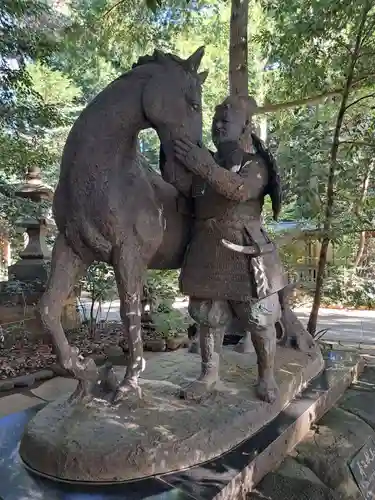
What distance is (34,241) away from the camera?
238 inches

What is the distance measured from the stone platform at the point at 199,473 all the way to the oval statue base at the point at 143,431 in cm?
3

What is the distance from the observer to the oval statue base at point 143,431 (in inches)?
61.2

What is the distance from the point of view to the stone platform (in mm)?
1475

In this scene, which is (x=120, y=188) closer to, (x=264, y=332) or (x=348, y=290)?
(x=264, y=332)

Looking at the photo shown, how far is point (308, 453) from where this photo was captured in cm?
200

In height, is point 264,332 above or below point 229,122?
below

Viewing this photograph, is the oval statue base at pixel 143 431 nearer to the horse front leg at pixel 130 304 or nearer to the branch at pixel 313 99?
the horse front leg at pixel 130 304

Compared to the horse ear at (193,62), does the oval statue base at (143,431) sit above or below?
below

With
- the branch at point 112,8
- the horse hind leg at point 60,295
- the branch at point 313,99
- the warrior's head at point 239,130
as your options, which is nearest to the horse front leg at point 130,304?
the horse hind leg at point 60,295

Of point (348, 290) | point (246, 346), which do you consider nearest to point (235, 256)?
point (246, 346)

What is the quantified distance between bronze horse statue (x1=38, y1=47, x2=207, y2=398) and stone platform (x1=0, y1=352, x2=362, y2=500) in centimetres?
39

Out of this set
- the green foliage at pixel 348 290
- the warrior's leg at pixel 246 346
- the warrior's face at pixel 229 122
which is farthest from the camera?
the green foliage at pixel 348 290

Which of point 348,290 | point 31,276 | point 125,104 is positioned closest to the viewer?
point 125,104

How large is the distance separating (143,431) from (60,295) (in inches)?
23.6
